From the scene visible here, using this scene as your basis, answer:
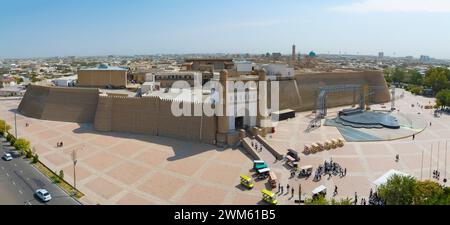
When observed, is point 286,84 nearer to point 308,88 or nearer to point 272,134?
point 308,88

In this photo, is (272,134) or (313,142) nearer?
(313,142)

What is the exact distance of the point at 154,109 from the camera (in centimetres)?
3312

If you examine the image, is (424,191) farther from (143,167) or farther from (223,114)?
(143,167)

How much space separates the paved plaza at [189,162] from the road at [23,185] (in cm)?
136

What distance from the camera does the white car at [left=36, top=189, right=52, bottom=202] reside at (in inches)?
760

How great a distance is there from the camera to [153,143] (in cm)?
3028

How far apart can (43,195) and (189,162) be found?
1019 cm

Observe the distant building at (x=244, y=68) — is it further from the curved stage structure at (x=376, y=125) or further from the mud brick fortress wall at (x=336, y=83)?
the curved stage structure at (x=376, y=125)

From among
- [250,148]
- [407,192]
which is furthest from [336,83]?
[407,192]

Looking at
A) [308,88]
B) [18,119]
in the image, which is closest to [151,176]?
[18,119]

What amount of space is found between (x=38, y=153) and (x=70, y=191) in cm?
984

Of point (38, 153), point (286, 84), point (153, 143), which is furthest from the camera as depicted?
point (286, 84)

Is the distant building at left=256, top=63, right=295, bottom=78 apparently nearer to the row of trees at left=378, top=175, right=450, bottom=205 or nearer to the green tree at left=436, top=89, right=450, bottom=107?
the green tree at left=436, top=89, right=450, bottom=107

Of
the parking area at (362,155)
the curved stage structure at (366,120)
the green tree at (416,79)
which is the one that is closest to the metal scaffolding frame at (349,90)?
the curved stage structure at (366,120)
